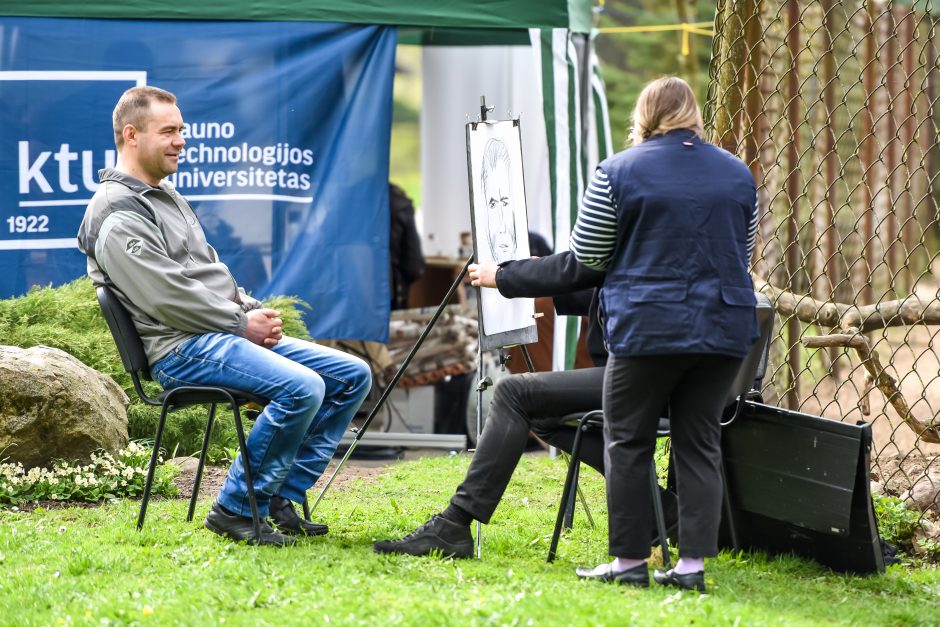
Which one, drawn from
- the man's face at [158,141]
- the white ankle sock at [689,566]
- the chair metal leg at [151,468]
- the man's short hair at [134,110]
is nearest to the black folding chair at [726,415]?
the white ankle sock at [689,566]

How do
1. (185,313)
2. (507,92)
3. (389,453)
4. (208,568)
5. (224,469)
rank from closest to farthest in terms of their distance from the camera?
(208,568), (185,313), (224,469), (389,453), (507,92)

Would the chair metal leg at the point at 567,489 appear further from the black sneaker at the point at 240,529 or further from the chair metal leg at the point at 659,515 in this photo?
the black sneaker at the point at 240,529

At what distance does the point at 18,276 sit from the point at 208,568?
3.62 metres

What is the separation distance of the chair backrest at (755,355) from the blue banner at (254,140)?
10.8 ft

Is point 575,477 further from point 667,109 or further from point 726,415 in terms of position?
point 667,109

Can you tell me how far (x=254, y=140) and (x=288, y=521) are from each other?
3.19m

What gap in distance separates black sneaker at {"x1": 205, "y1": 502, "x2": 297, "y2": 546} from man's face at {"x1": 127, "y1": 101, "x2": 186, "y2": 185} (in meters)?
1.21

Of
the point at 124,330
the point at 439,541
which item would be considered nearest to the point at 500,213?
the point at 439,541

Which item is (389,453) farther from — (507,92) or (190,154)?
(507,92)

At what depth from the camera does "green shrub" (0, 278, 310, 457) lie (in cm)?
596

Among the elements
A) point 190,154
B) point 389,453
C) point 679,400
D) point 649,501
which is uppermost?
point 190,154

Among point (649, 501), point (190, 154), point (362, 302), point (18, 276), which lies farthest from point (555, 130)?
point (649, 501)

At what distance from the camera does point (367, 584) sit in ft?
11.4

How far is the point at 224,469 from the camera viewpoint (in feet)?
19.7
